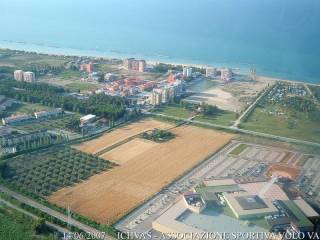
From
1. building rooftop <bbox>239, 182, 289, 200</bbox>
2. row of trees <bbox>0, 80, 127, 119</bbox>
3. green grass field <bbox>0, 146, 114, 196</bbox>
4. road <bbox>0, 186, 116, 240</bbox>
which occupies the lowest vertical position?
road <bbox>0, 186, 116, 240</bbox>

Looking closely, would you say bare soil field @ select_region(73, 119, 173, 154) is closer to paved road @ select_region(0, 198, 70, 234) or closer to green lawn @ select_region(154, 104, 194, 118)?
green lawn @ select_region(154, 104, 194, 118)

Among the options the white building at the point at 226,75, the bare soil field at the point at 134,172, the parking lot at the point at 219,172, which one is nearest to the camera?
the parking lot at the point at 219,172

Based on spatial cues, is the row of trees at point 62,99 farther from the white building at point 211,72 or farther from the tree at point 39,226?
the tree at point 39,226

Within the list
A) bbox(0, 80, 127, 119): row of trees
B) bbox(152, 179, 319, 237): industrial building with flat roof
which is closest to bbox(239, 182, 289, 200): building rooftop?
bbox(152, 179, 319, 237): industrial building with flat roof

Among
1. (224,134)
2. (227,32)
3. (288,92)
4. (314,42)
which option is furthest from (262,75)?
(227,32)

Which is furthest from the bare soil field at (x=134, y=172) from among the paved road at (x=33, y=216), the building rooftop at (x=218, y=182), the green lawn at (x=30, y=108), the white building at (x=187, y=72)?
the white building at (x=187, y=72)

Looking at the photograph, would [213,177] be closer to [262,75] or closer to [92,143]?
[92,143]
